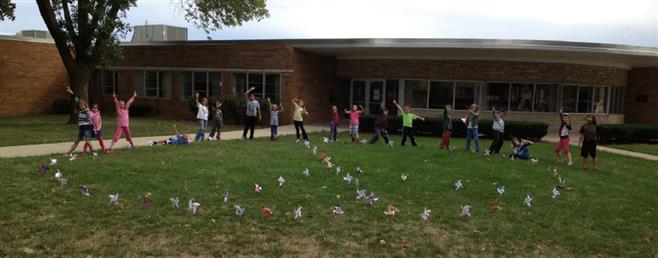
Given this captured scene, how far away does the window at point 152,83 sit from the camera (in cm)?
2595

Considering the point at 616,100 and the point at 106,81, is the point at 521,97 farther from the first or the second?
the point at 106,81

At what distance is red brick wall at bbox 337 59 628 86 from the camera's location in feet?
79.9

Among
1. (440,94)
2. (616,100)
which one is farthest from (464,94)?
(616,100)

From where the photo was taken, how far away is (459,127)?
1995 cm

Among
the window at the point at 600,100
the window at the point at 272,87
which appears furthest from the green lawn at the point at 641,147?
the window at the point at 272,87

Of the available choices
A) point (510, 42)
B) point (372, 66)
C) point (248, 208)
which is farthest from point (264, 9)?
point (248, 208)

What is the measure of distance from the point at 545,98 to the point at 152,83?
18.7 m

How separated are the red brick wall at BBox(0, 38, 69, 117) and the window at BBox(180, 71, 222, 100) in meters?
6.96

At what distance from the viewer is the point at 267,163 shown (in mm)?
10391

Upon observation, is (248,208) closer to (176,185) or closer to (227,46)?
(176,185)

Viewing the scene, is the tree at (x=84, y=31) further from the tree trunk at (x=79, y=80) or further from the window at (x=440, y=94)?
the window at (x=440, y=94)

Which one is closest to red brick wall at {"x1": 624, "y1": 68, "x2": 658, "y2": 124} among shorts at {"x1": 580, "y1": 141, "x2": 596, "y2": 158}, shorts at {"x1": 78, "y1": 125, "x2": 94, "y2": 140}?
shorts at {"x1": 580, "y1": 141, "x2": 596, "y2": 158}

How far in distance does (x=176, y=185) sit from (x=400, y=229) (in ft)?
11.9

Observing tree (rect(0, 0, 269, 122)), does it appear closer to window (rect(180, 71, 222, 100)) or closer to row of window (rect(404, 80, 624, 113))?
window (rect(180, 71, 222, 100))
